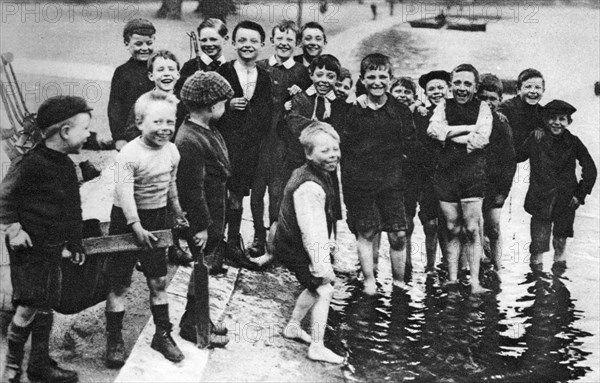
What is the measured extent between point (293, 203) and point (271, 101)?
2.19ft

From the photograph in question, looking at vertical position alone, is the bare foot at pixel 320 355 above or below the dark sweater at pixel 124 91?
below

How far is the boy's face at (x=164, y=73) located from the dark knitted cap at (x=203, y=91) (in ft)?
0.68

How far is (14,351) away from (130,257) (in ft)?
1.48

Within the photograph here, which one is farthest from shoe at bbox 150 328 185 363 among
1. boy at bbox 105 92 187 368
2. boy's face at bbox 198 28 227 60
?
boy's face at bbox 198 28 227 60

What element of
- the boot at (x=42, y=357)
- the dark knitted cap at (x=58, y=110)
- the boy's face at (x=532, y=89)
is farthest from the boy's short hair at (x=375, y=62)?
the boot at (x=42, y=357)

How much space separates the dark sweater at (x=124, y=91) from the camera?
115 inches

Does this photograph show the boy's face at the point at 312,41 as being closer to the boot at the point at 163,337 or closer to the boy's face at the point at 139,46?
the boy's face at the point at 139,46

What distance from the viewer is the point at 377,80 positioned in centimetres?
307

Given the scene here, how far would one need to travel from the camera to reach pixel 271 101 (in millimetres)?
3225

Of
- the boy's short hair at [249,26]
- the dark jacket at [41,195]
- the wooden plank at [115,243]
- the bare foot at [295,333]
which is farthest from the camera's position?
the boy's short hair at [249,26]

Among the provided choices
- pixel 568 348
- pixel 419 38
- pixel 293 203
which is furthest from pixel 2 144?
pixel 419 38

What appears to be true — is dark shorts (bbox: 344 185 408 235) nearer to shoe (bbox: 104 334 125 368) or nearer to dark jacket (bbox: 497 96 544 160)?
dark jacket (bbox: 497 96 544 160)

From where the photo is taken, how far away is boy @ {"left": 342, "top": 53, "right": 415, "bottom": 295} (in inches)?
124

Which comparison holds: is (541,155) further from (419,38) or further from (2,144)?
(2,144)
